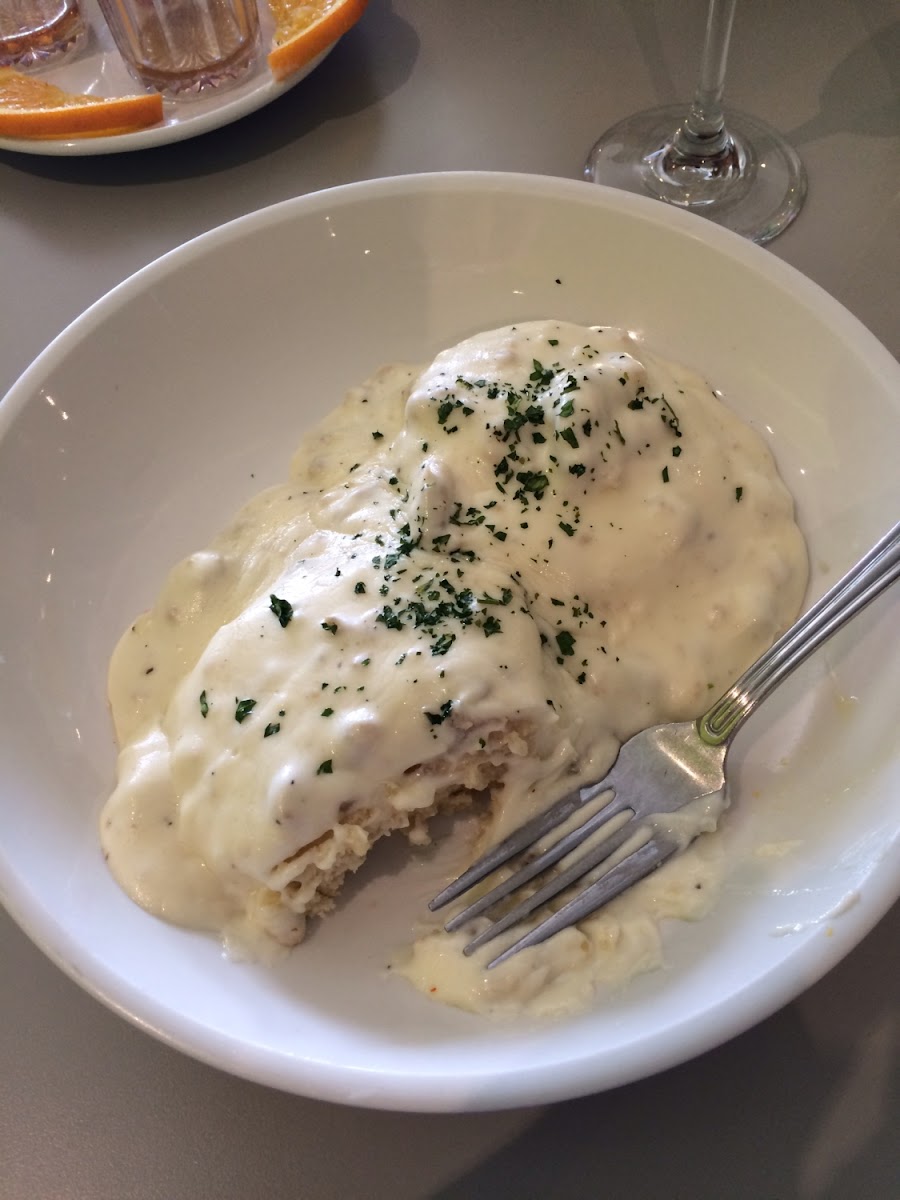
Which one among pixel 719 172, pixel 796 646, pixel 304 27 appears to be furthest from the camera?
pixel 304 27

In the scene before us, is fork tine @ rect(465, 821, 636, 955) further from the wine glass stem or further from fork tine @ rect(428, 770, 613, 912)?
the wine glass stem

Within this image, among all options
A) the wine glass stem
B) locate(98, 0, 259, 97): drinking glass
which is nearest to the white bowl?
the wine glass stem

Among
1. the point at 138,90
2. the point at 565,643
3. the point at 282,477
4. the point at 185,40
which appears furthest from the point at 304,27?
the point at 565,643

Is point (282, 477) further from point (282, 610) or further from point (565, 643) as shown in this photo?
point (565, 643)

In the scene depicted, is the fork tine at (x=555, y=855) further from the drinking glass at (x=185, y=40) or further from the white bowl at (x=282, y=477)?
the drinking glass at (x=185, y=40)

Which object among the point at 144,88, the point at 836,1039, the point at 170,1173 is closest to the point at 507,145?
the point at 144,88

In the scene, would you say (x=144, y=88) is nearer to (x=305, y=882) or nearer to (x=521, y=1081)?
(x=305, y=882)
